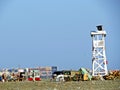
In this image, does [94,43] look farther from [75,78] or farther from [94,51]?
[75,78]

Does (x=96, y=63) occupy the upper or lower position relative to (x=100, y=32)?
lower

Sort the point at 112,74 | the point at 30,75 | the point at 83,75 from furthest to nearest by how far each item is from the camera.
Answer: the point at 30,75 < the point at 112,74 < the point at 83,75

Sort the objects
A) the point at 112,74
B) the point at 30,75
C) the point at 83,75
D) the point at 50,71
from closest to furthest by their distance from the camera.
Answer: the point at 83,75 → the point at 112,74 → the point at 30,75 → the point at 50,71

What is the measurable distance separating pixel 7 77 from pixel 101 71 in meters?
9.99

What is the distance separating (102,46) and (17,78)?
9.50 m

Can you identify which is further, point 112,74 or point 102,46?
point 102,46

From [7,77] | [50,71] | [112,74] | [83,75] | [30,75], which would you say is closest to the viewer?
[83,75]

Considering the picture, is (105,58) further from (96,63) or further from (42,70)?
(42,70)

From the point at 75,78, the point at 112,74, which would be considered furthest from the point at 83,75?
the point at 112,74

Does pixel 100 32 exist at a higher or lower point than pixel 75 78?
higher

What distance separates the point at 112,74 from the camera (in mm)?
39594

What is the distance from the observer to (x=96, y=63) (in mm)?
46344

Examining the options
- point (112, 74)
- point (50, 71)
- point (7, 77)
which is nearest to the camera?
point (112, 74)

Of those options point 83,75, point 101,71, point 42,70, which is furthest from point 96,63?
point 42,70
